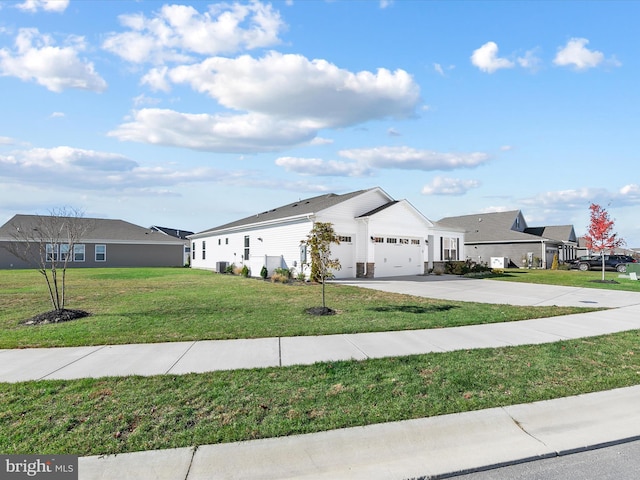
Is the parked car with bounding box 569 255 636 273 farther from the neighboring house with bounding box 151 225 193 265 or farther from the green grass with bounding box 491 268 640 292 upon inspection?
the neighboring house with bounding box 151 225 193 265

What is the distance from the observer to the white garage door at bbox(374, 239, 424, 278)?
885 inches

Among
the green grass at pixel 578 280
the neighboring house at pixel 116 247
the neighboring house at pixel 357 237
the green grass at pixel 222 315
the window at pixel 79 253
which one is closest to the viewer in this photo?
the green grass at pixel 222 315

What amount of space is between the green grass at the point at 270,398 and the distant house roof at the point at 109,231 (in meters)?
34.7

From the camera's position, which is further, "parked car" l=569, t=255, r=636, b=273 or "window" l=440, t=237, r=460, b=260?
"parked car" l=569, t=255, r=636, b=273

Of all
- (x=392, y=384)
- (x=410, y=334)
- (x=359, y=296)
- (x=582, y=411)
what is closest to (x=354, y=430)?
(x=392, y=384)

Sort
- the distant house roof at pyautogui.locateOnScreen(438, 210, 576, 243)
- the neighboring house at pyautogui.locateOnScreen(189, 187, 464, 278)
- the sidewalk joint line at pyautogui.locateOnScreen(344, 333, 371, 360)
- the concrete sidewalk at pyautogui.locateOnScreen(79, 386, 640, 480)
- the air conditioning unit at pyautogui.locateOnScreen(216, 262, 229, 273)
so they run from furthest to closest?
the distant house roof at pyautogui.locateOnScreen(438, 210, 576, 243), the air conditioning unit at pyautogui.locateOnScreen(216, 262, 229, 273), the neighboring house at pyautogui.locateOnScreen(189, 187, 464, 278), the sidewalk joint line at pyautogui.locateOnScreen(344, 333, 371, 360), the concrete sidewalk at pyautogui.locateOnScreen(79, 386, 640, 480)

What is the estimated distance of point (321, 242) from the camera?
10.9 m

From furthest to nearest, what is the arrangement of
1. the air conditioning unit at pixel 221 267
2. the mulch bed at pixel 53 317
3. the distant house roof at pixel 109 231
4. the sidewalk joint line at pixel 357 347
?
1. the distant house roof at pixel 109 231
2. the air conditioning unit at pixel 221 267
3. the mulch bed at pixel 53 317
4. the sidewalk joint line at pixel 357 347

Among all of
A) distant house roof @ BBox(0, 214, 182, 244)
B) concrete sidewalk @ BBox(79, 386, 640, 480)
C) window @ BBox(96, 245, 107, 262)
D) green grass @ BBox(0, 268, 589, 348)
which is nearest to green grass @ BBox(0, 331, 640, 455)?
concrete sidewalk @ BBox(79, 386, 640, 480)

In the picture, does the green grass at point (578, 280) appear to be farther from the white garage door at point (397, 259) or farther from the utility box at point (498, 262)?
the utility box at point (498, 262)

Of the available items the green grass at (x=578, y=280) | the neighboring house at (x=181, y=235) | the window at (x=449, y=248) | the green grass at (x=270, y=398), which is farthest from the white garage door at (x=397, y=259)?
the neighboring house at (x=181, y=235)

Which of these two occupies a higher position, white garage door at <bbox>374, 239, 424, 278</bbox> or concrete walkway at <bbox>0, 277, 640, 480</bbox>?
white garage door at <bbox>374, 239, 424, 278</bbox>

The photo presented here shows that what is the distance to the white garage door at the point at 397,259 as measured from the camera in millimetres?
22469

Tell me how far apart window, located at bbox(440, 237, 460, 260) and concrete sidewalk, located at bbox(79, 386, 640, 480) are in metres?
24.4
